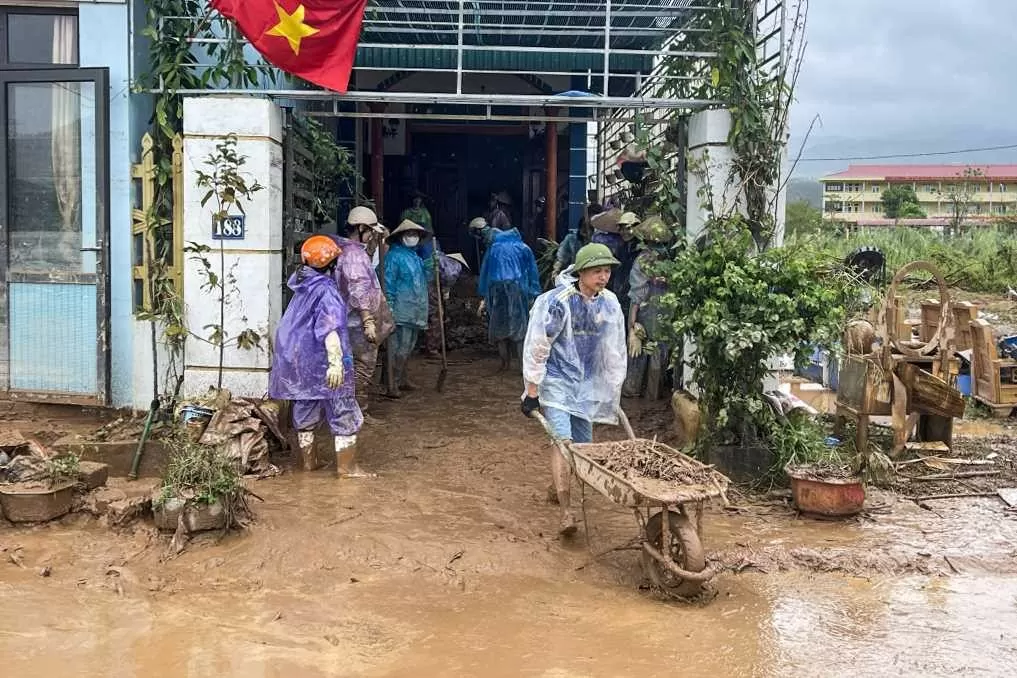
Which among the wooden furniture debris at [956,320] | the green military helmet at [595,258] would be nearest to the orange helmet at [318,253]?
the green military helmet at [595,258]

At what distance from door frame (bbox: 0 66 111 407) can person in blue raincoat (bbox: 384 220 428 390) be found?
9.50 ft

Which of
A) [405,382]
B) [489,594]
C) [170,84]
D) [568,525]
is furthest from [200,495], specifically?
[405,382]

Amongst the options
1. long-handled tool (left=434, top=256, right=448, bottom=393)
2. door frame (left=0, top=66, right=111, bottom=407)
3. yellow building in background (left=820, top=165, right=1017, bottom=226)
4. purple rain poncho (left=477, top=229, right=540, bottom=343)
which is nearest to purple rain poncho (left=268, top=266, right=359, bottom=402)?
door frame (left=0, top=66, right=111, bottom=407)

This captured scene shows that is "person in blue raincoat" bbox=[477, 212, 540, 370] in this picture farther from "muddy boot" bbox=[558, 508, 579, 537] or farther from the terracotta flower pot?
"muddy boot" bbox=[558, 508, 579, 537]

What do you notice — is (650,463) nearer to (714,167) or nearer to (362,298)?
(714,167)

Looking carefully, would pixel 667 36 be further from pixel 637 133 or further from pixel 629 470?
pixel 629 470

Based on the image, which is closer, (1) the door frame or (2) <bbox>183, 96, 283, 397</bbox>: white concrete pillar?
(2) <bbox>183, 96, 283, 397</bbox>: white concrete pillar

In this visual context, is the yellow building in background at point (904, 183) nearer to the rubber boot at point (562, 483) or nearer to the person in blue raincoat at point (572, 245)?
the person in blue raincoat at point (572, 245)

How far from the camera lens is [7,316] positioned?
26.3ft

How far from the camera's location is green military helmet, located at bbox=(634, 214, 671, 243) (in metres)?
7.86

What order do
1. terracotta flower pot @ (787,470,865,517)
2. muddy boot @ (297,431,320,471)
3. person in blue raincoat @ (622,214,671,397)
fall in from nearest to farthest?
1. terracotta flower pot @ (787,470,865,517)
2. muddy boot @ (297,431,320,471)
3. person in blue raincoat @ (622,214,671,397)

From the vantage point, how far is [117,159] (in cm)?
786

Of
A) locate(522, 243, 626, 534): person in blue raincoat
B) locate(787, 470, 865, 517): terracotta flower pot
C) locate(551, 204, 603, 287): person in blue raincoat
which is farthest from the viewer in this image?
locate(551, 204, 603, 287): person in blue raincoat

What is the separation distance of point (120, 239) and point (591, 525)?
4.74m
